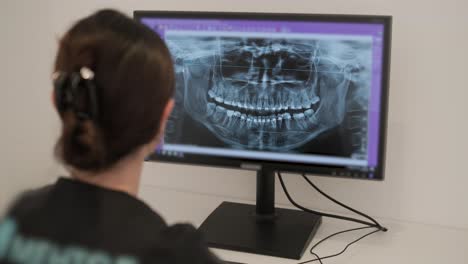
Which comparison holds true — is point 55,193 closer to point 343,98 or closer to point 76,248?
point 76,248

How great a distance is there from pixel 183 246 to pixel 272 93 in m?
0.57

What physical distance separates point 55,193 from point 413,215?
3.16 ft

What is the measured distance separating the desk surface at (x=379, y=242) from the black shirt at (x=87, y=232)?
17.1 inches

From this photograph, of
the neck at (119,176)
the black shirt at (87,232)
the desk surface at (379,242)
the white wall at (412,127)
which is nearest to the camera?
the black shirt at (87,232)

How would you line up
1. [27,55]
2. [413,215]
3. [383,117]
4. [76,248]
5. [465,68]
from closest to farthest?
[76,248] < [383,117] < [465,68] < [413,215] < [27,55]

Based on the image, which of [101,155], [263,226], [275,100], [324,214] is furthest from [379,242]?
[101,155]

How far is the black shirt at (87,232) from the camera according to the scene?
798 mm

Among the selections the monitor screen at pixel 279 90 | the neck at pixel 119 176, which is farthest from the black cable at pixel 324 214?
the neck at pixel 119 176

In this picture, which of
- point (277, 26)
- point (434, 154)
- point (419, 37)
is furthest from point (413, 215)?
point (277, 26)

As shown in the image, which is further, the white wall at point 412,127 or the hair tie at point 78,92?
the white wall at point 412,127

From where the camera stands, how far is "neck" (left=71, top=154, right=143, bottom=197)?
2.95ft

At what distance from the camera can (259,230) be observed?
4.54 ft

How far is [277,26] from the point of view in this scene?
131 cm

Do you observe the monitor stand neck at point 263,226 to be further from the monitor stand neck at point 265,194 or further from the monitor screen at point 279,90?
the monitor screen at point 279,90
